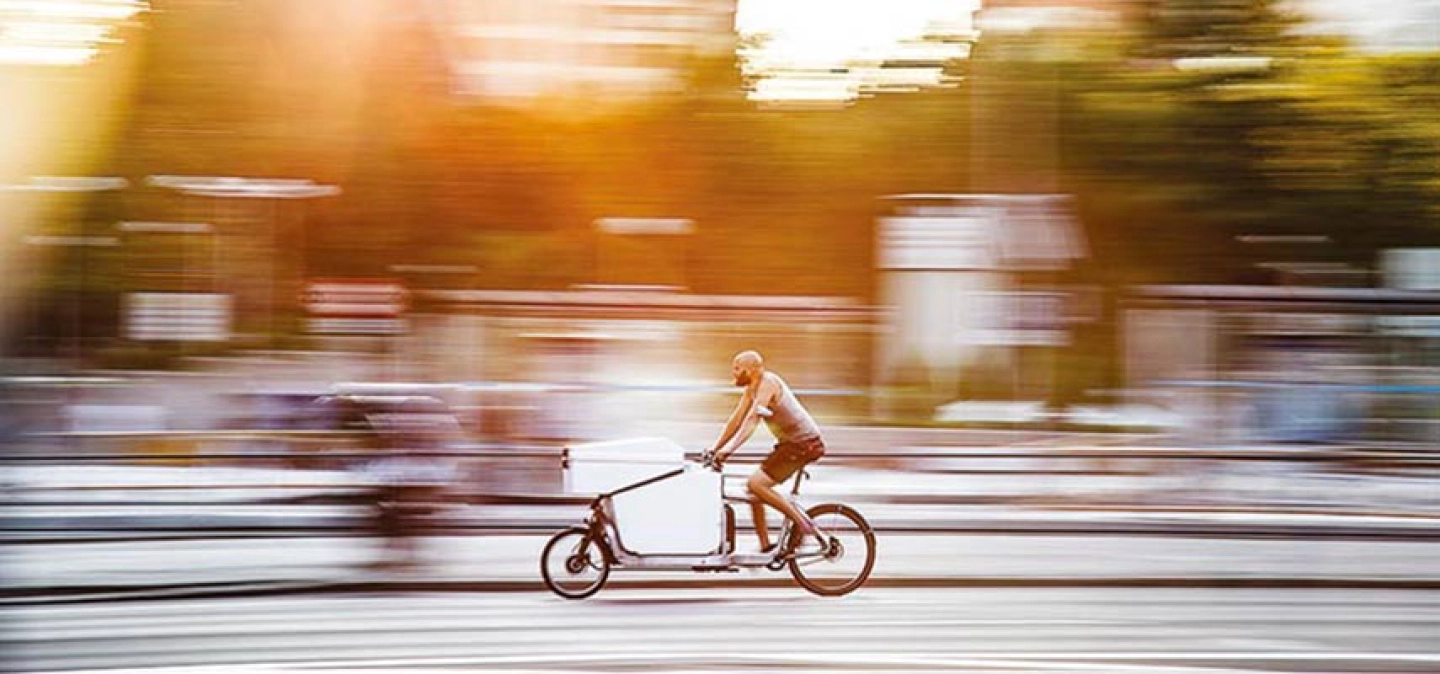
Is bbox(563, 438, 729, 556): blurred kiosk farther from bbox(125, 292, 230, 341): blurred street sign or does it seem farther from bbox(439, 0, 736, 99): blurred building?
bbox(125, 292, 230, 341): blurred street sign

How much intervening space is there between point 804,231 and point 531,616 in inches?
520

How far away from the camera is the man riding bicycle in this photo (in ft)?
37.7

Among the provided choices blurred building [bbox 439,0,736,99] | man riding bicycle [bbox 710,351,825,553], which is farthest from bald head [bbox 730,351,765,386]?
blurred building [bbox 439,0,736,99]

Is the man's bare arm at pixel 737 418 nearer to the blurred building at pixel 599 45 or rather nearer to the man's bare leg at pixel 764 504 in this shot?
the man's bare leg at pixel 764 504

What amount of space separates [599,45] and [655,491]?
39.8ft

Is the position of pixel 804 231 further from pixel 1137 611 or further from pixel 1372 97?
pixel 1137 611

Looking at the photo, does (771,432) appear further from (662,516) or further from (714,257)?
(714,257)

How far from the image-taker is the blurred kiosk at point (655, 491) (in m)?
11.8

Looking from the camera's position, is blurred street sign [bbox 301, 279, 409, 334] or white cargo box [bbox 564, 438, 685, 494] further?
blurred street sign [bbox 301, 279, 409, 334]

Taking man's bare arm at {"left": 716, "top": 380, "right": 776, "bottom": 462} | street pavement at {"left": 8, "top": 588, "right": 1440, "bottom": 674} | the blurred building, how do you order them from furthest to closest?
the blurred building
man's bare arm at {"left": 716, "top": 380, "right": 776, "bottom": 462}
street pavement at {"left": 8, "top": 588, "right": 1440, "bottom": 674}

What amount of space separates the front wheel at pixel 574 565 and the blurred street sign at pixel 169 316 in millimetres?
15016

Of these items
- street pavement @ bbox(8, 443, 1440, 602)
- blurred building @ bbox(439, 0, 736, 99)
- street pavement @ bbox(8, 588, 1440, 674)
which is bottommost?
street pavement @ bbox(8, 443, 1440, 602)

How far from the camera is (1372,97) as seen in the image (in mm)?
23906

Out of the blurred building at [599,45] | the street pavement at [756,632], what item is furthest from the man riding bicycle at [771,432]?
the blurred building at [599,45]
